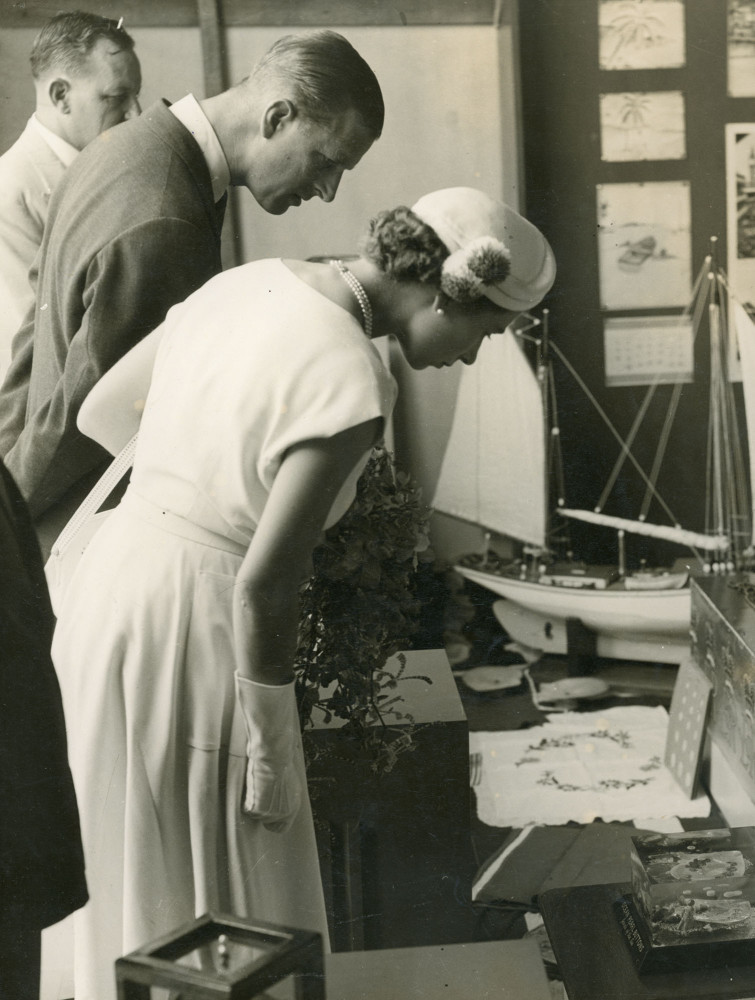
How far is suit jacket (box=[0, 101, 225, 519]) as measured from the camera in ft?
5.12

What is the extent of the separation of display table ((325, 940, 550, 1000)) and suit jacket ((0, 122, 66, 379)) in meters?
1.20

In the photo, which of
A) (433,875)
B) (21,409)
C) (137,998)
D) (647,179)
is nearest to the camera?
(137,998)

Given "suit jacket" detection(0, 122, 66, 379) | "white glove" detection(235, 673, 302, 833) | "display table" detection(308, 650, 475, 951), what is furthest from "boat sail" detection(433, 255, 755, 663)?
"suit jacket" detection(0, 122, 66, 379)

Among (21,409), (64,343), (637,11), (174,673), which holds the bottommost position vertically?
(174,673)

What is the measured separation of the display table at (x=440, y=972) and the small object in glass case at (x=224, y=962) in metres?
0.48

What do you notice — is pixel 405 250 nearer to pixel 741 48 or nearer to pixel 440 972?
pixel 741 48

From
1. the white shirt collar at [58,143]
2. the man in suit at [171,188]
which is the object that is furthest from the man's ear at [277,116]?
the white shirt collar at [58,143]

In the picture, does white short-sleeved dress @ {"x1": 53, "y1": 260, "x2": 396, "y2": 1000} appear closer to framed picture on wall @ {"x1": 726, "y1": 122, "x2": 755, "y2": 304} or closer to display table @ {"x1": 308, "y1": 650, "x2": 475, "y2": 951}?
display table @ {"x1": 308, "y1": 650, "x2": 475, "y2": 951}

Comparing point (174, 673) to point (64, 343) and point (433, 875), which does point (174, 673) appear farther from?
point (433, 875)

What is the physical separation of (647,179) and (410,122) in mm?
457

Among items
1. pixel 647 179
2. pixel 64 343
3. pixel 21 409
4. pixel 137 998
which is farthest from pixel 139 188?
pixel 137 998

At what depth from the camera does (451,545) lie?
190 centimetres

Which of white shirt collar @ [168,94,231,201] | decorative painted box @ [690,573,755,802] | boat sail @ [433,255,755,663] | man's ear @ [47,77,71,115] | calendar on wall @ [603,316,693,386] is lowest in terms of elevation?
decorative painted box @ [690,573,755,802]

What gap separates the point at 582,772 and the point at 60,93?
179cm
